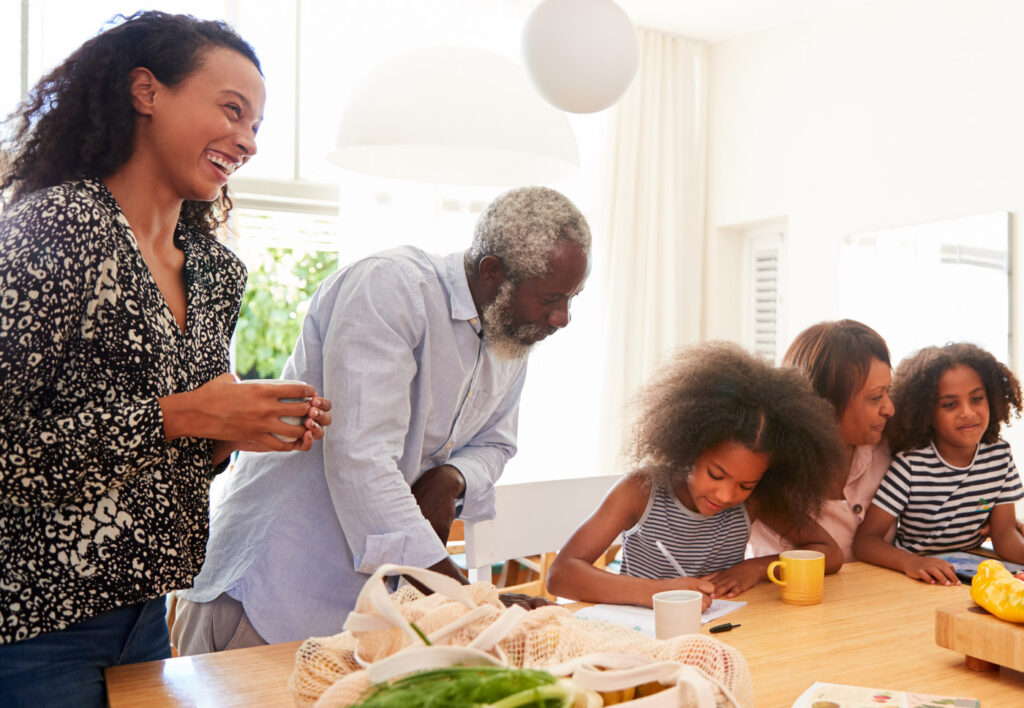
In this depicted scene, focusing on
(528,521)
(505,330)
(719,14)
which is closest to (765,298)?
(719,14)

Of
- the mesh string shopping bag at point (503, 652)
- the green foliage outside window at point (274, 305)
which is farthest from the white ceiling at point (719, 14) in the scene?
the mesh string shopping bag at point (503, 652)

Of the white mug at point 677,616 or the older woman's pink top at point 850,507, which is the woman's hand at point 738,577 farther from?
the white mug at point 677,616

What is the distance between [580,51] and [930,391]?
3.83 feet

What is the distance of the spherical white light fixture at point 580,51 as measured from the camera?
6.32ft

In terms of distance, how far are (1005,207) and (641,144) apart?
2.05m

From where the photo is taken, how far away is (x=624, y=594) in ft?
5.52

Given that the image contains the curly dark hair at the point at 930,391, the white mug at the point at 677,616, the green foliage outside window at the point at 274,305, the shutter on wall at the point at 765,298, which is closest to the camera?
the white mug at the point at 677,616

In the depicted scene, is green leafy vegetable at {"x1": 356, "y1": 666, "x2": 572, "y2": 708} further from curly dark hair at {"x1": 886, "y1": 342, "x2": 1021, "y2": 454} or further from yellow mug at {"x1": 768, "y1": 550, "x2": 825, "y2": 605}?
curly dark hair at {"x1": 886, "y1": 342, "x2": 1021, "y2": 454}

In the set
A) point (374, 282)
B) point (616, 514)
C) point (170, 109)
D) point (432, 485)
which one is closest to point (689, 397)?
point (616, 514)

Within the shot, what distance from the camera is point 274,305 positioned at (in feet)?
20.5

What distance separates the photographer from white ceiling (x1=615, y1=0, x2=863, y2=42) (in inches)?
190

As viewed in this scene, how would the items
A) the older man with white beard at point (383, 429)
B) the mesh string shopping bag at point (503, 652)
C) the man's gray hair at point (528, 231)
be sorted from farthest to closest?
the man's gray hair at point (528, 231)
the older man with white beard at point (383, 429)
the mesh string shopping bag at point (503, 652)

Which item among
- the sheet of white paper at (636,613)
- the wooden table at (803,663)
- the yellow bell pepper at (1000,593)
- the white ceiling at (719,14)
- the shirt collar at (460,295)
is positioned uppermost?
the white ceiling at (719,14)

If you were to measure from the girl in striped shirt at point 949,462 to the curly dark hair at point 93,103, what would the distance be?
1721 millimetres
